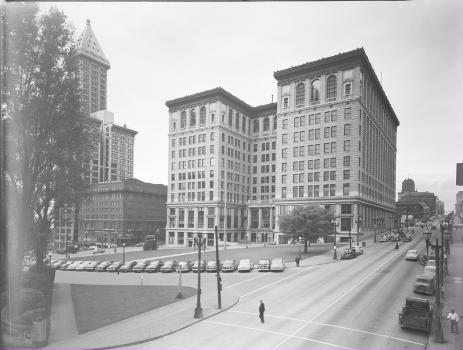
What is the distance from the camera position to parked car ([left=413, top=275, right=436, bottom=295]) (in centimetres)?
2759

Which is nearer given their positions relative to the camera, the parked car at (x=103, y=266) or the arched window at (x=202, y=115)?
the parked car at (x=103, y=266)

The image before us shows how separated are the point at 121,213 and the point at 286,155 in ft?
178

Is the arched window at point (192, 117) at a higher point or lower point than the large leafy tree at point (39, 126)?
higher

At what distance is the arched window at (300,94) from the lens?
82.6m

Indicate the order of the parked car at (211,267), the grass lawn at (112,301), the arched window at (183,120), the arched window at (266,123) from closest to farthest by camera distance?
1. the grass lawn at (112,301)
2. the parked car at (211,267)
3. the arched window at (183,120)
4. the arched window at (266,123)

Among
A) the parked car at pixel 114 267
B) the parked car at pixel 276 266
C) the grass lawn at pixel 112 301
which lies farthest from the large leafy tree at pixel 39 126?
the parked car at pixel 276 266

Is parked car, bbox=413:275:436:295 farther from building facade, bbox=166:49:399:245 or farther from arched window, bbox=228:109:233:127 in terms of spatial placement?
arched window, bbox=228:109:233:127

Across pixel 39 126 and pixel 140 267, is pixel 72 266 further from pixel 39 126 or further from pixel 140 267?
pixel 39 126

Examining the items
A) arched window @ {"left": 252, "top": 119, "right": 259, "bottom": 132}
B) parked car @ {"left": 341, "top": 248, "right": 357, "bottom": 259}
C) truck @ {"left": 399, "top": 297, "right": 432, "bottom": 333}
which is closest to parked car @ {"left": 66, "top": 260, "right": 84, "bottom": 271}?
parked car @ {"left": 341, "top": 248, "right": 357, "bottom": 259}

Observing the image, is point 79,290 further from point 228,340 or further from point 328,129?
point 328,129

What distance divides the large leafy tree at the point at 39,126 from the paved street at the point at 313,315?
11063 mm

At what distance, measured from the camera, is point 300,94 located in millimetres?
83312

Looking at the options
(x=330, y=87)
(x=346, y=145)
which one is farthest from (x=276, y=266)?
(x=330, y=87)

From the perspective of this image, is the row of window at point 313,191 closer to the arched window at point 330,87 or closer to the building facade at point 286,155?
the building facade at point 286,155
